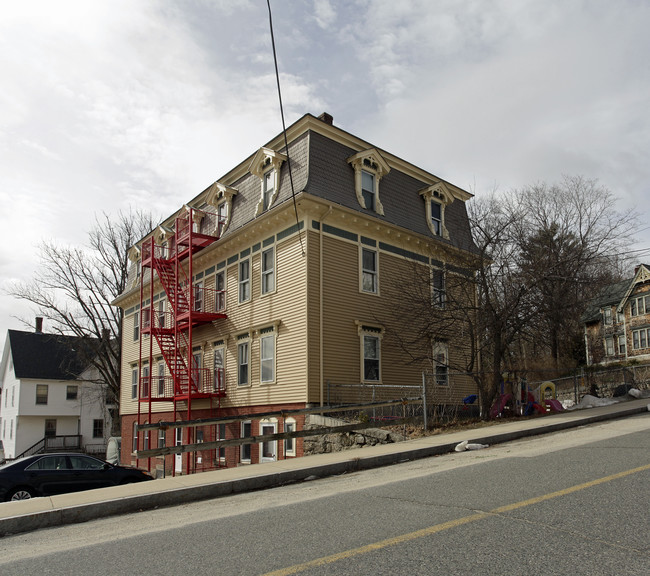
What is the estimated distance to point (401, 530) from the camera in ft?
18.8

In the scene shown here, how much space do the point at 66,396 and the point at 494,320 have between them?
145 ft

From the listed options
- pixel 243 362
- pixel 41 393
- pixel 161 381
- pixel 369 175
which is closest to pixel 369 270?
pixel 369 175

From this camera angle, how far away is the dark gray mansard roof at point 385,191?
19844 millimetres

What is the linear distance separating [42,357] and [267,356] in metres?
38.7

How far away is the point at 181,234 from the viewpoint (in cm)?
2528

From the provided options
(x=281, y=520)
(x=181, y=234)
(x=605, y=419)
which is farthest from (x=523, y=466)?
(x=181, y=234)

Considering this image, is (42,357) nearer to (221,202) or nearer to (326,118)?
(221,202)

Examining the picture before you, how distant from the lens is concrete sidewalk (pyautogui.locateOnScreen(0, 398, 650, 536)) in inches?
319

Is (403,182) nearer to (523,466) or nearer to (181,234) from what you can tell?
(181,234)

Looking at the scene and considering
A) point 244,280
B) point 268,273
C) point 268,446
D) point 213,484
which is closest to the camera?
point 213,484

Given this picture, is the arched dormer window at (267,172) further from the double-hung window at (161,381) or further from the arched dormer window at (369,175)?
the double-hung window at (161,381)

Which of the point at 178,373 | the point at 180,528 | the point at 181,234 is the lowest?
the point at 180,528

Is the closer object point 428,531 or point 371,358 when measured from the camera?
point 428,531

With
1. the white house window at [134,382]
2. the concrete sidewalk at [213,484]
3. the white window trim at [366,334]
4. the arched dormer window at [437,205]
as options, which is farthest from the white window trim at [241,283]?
the white house window at [134,382]
